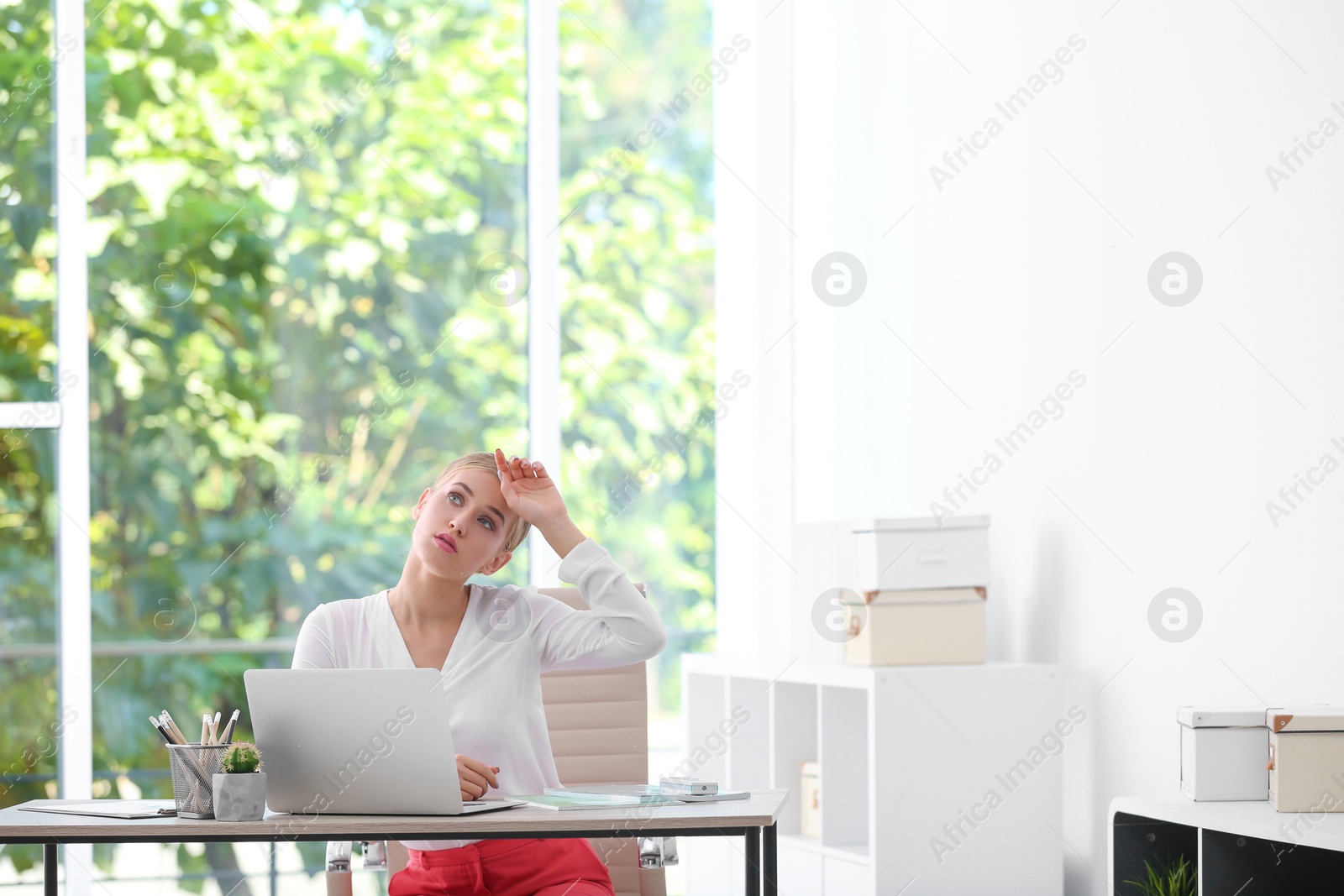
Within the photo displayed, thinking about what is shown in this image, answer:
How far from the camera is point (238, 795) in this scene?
1.57 metres

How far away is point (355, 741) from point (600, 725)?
0.83m

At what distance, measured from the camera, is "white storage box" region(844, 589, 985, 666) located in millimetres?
2816

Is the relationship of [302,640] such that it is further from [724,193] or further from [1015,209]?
[724,193]

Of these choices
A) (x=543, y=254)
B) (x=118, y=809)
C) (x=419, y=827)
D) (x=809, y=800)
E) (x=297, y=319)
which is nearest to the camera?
(x=419, y=827)

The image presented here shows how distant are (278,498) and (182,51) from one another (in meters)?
1.37

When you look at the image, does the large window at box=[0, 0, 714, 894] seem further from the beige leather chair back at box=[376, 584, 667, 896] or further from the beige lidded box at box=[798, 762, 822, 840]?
the beige leather chair back at box=[376, 584, 667, 896]

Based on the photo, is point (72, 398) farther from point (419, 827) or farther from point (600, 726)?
point (419, 827)

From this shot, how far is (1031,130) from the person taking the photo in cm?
302

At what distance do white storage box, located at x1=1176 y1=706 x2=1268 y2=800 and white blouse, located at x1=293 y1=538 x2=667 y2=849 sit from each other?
836 mm

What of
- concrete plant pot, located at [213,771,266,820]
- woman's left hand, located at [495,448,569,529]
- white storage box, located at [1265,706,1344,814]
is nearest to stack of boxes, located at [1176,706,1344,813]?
white storage box, located at [1265,706,1344,814]

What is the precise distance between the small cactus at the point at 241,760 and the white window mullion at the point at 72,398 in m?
2.53

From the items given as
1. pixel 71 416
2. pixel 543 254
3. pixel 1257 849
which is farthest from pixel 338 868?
pixel 543 254

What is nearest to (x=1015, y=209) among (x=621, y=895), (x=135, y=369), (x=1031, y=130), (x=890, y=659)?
(x=1031, y=130)

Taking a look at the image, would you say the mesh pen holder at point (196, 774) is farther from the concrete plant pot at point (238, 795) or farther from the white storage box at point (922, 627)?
the white storage box at point (922, 627)
